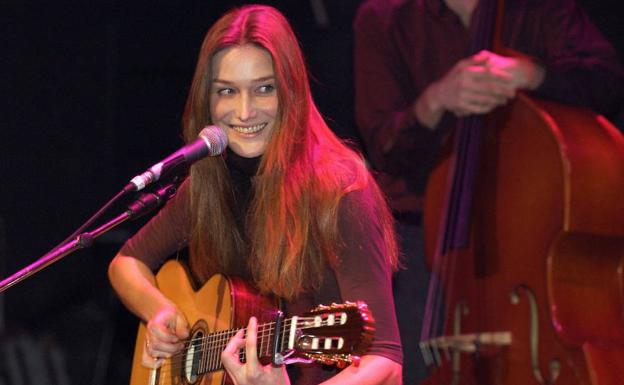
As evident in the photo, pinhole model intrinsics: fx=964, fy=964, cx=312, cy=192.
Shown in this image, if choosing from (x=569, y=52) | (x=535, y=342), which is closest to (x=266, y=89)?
(x=569, y=52)

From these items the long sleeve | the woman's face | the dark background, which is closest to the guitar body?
the woman's face

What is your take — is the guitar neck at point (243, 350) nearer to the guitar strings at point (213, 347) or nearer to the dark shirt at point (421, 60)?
the guitar strings at point (213, 347)

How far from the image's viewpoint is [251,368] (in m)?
2.34

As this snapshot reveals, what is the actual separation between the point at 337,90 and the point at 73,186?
1258 millimetres

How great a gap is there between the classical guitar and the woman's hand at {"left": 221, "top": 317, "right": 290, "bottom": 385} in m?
0.03

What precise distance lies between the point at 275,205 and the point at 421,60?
67 cm

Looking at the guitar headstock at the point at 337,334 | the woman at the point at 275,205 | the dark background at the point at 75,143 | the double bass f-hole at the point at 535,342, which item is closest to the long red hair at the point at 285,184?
the woman at the point at 275,205

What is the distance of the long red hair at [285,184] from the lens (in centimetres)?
257

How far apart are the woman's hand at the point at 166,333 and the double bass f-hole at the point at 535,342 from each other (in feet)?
3.53

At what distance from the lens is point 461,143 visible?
2.34 meters

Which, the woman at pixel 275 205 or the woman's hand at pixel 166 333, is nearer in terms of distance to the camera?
the woman at pixel 275 205

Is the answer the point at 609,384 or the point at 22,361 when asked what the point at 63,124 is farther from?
the point at 609,384

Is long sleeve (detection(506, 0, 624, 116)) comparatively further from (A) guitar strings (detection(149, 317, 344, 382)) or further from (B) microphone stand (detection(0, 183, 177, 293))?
(B) microphone stand (detection(0, 183, 177, 293))

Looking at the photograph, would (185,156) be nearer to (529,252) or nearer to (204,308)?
(204,308)
